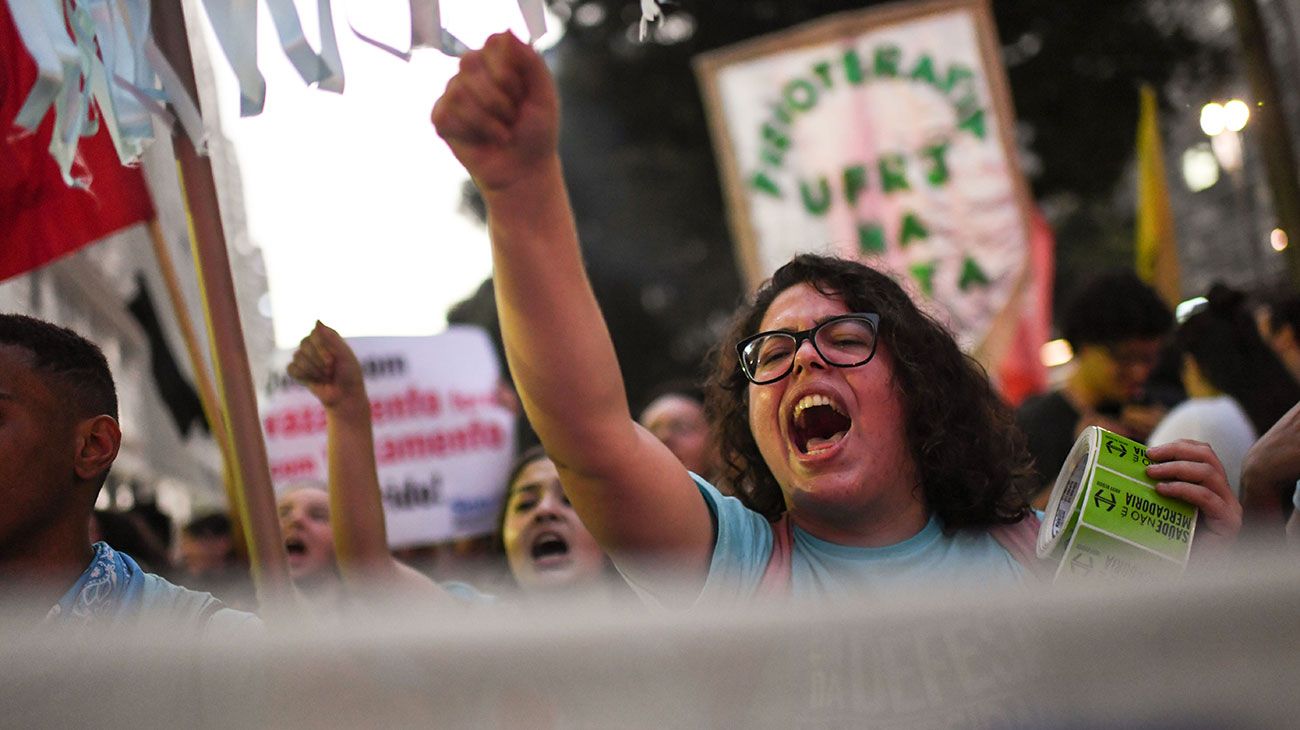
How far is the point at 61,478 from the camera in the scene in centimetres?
161

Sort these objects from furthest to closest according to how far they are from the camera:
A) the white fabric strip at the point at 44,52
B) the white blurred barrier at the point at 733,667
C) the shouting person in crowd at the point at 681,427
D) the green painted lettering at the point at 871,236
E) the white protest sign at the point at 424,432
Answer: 1. the green painted lettering at the point at 871,236
2. the white protest sign at the point at 424,432
3. the shouting person in crowd at the point at 681,427
4. the white fabric strip at the point at 44,52
5. the white blurred barrier at the point at 733,667

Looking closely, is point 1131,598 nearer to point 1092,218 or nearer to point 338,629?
point 338,629

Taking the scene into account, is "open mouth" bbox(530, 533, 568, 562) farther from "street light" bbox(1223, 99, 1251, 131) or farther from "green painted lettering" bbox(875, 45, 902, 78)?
"green painted lettering" bbox(875, 45, 902, 78)

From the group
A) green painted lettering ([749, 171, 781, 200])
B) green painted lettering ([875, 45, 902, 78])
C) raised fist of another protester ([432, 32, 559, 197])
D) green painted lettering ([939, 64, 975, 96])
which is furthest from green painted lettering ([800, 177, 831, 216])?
raised fist of another protester ([432, 32, 559, 197])

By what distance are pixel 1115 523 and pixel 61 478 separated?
4.25 ft

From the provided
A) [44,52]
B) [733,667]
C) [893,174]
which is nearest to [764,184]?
[893,174]

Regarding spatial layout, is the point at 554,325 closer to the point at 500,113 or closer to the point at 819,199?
the point at 500,113

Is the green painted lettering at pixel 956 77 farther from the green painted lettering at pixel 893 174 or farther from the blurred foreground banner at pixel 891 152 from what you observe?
the green painted lettering at pixel 893 174

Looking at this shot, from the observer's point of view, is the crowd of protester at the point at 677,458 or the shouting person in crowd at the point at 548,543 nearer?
the crowd of protester at the point at 677,458

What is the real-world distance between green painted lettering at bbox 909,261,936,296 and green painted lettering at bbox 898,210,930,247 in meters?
0.13

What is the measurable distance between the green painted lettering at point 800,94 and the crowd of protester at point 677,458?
4.18 metres

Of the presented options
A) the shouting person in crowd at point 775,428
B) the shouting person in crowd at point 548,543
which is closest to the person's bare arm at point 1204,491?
the shouting person in crowd at point 775,428

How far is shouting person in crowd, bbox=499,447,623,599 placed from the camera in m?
2.97

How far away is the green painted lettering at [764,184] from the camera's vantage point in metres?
6.02
